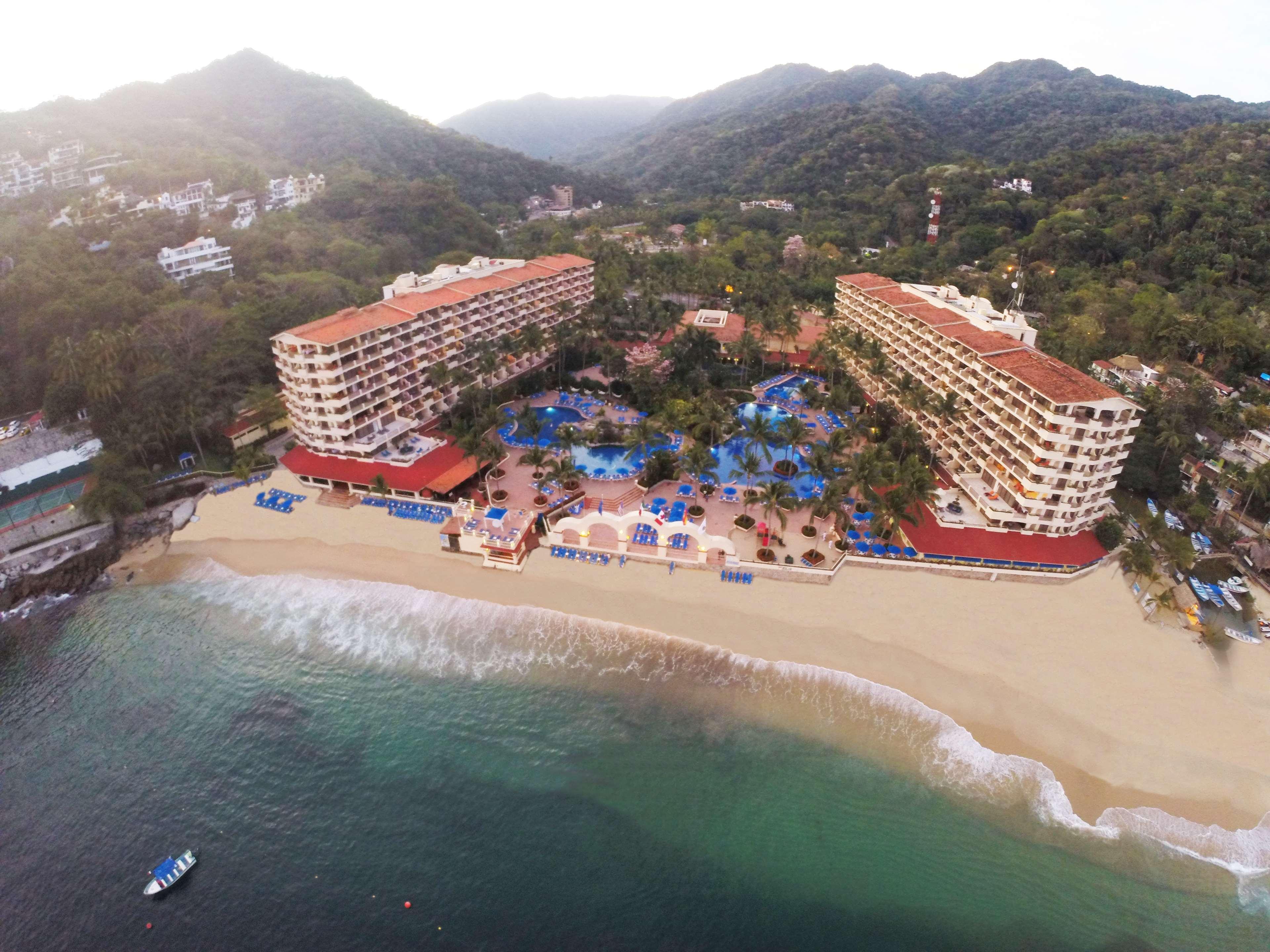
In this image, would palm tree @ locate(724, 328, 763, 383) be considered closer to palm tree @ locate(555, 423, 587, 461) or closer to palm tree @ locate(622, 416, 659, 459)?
palm tree @ locate(622, 416, 659, 459)

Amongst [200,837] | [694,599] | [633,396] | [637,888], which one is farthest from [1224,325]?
[200,837]

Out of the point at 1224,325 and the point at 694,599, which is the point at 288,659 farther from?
the point at 1224,325

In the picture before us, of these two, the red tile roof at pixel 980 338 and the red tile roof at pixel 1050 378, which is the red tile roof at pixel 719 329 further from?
the red tile roof at pixel 1050 378

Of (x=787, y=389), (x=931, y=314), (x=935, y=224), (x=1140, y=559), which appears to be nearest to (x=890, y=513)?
(x=1140, y=559)

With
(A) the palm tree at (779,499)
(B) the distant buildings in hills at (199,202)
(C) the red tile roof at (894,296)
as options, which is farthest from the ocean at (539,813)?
(B) the distant buildings in hills at (199,202)

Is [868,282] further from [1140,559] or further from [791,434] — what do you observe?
[1140,559]
